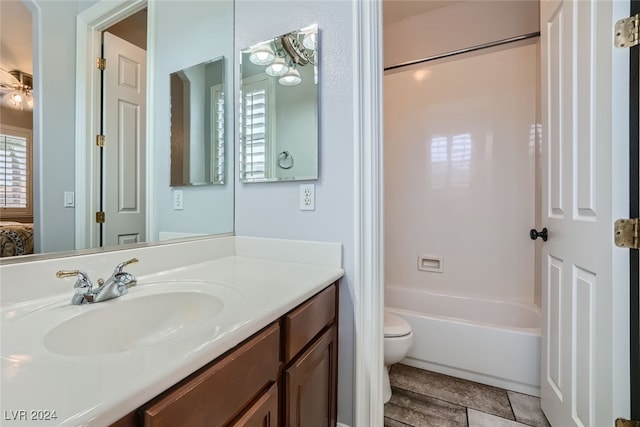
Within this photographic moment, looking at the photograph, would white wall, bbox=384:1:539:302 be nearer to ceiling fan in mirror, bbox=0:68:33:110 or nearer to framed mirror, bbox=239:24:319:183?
framed mirror, bbox=239:24:319:183

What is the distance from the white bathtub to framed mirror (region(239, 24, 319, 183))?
1260 mm

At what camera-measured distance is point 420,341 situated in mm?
1814

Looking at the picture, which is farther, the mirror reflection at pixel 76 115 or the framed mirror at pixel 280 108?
the framed mirror at pixel 280 108

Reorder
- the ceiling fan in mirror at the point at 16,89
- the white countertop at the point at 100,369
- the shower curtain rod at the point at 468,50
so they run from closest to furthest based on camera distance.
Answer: the white countertop at the point at 100,369, the ceiling fan in mirror at the point at 16,89, the shower curtain rod at the point at 468,50

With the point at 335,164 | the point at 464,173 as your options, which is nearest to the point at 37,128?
the point at 335,164

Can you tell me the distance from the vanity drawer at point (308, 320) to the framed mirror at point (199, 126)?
837 mm

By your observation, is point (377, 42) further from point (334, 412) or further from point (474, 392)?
point (474, 392)

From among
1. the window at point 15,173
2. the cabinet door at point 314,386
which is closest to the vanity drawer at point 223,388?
the cabinet door at point 314,386

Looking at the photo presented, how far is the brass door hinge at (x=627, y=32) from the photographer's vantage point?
2.90 feet

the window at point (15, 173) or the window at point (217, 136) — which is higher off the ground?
the window at point (217, 136)

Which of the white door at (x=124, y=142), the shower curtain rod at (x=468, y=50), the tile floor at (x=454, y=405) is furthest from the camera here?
the shower curtain rod at (x=468, y=50)

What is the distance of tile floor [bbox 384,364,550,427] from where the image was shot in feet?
4.50

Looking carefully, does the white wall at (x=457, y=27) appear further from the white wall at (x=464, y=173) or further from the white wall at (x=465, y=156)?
the white wall at (x=464, y=173)

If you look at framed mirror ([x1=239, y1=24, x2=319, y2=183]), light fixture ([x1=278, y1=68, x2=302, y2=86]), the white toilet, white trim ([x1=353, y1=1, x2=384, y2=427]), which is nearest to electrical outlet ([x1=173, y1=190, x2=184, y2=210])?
framed mirror ([x1=239, y1=24, x2=319, y2=183])
